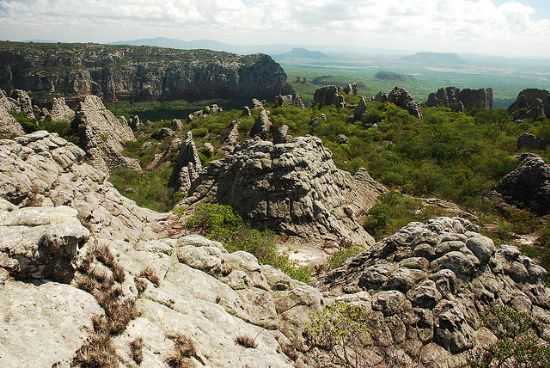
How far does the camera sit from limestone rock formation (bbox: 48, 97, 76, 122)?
8182cm

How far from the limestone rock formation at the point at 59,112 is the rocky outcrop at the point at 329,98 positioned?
5868 centimetres

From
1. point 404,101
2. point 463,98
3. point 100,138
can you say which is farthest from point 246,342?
point 463,98

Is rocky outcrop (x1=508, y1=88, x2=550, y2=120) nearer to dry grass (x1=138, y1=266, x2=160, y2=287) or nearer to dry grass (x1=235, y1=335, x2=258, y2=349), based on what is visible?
dry grass (x1=235, y1=335, x2=258, y2=349)

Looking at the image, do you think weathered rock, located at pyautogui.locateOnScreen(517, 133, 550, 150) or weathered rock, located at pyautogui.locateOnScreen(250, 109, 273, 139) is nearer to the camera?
weathered rock, located at pyautogui.locateOnScreen(517, 133, 550, 150)

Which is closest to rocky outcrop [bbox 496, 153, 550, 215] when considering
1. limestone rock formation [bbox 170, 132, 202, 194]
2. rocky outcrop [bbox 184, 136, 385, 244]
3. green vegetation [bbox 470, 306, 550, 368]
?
rocky outcrop [bbox 184, 136, 385, 244]

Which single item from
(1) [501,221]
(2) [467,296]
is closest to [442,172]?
(1) [501,221]

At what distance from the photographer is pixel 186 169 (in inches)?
2189

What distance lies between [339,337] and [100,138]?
60991mm

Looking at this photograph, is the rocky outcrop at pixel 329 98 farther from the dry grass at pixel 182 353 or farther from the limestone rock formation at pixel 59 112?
the dry grass at pixel 182 353

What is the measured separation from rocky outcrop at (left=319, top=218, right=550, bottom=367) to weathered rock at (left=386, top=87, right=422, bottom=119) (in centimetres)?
7626

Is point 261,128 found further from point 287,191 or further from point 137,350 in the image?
point 137,350

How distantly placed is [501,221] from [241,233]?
115 feet

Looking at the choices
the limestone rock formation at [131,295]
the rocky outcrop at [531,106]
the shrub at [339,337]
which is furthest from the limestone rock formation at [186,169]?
the rocky outcrop at [531,106]

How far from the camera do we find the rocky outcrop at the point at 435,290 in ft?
54.6
